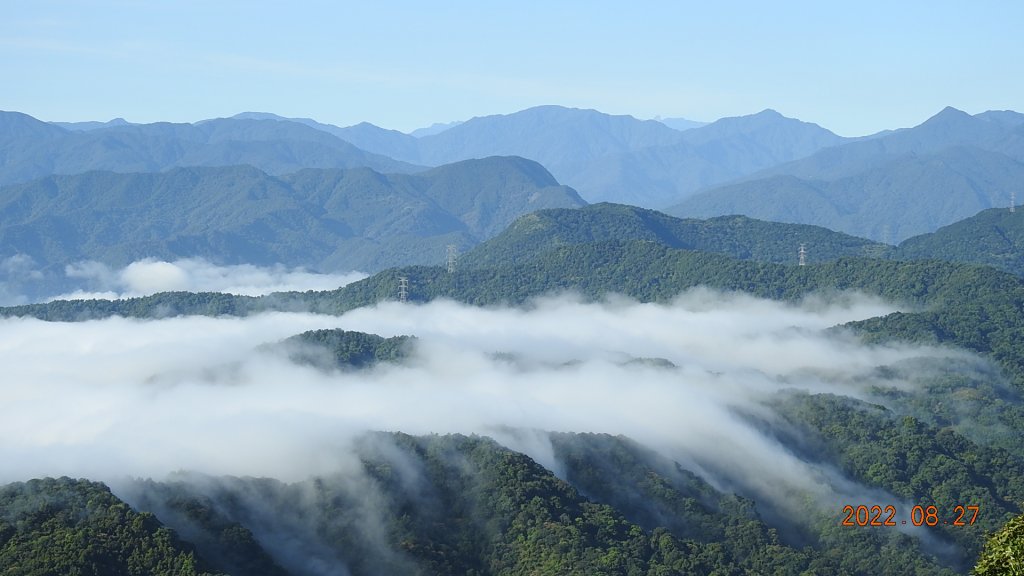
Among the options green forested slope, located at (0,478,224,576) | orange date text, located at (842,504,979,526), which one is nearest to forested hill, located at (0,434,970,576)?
green forested slope, located at (0,478,224,576)

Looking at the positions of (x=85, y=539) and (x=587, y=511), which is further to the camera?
(x=587, y=511)

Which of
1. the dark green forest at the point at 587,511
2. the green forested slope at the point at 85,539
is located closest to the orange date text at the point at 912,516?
the dark green forest at the point at 587,511

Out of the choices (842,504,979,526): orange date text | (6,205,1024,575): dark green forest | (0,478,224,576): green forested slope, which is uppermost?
(0,478,224,576): green forested slope

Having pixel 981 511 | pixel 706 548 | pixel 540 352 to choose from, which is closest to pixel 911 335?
pixel 540 352

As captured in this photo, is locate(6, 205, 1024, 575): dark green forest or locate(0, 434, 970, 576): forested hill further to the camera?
locate(6, 205, 1024, 575): dark green forest

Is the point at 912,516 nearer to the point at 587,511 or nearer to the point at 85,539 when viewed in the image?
the point at 587,511

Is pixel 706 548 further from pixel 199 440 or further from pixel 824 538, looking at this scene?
pixel 199 440

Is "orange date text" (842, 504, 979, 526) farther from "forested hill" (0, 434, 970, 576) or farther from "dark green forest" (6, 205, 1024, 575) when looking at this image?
"forested hill" (0, 434, 970, 576)

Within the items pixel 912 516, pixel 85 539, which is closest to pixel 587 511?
pixel 912 516

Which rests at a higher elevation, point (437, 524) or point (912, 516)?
point (437, 524)

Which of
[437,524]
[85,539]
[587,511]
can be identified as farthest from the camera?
[587,511]

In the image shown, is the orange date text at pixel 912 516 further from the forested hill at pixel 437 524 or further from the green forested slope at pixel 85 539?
the green forested slope at pixel 85 539
